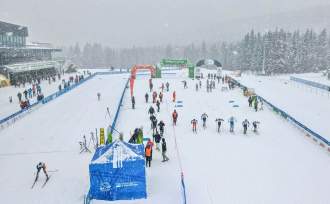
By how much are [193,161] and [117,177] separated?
16.4 ft

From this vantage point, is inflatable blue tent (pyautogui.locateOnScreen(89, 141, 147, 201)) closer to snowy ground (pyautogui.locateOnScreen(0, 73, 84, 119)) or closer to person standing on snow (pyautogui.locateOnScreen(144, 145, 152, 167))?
person standing on snow (pyautogui.locateOnScreen(144, 145, 152, 167))

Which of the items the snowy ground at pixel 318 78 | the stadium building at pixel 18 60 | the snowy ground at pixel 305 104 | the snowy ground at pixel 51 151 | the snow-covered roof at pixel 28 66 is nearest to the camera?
the snowy ground at pixel 51 151

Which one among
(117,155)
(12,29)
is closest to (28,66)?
(12,29)

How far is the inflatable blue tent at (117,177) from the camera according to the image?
11906 millimetres

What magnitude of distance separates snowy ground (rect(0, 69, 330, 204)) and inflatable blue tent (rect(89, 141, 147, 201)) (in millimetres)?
535

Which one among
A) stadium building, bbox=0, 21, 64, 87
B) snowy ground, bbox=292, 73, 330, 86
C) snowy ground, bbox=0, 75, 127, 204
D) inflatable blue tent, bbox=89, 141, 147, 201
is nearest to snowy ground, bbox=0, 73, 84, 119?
snowy ground, bbox=0, 75, 127, 204

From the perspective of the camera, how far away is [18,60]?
5541cm

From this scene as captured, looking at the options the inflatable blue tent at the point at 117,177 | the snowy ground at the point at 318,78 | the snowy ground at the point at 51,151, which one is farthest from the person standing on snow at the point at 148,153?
the snowy ground at the point at 318,78

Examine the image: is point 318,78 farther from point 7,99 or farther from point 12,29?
point 12,29

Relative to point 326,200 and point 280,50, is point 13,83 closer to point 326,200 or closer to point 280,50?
point 326,200

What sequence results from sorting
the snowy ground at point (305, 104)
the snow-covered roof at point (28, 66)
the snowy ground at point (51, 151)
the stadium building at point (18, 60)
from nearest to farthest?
the snowy ground at point (51, 151), the snowy ground at point (305, 104), the stadium building at point (18, 60), the snow-covered roof at point (28, 66)

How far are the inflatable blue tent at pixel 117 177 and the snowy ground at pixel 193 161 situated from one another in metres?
0.53

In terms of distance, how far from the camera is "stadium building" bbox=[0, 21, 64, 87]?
46969 mm

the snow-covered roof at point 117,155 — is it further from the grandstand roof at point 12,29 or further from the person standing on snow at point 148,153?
the grandstand roof at point 12,29
